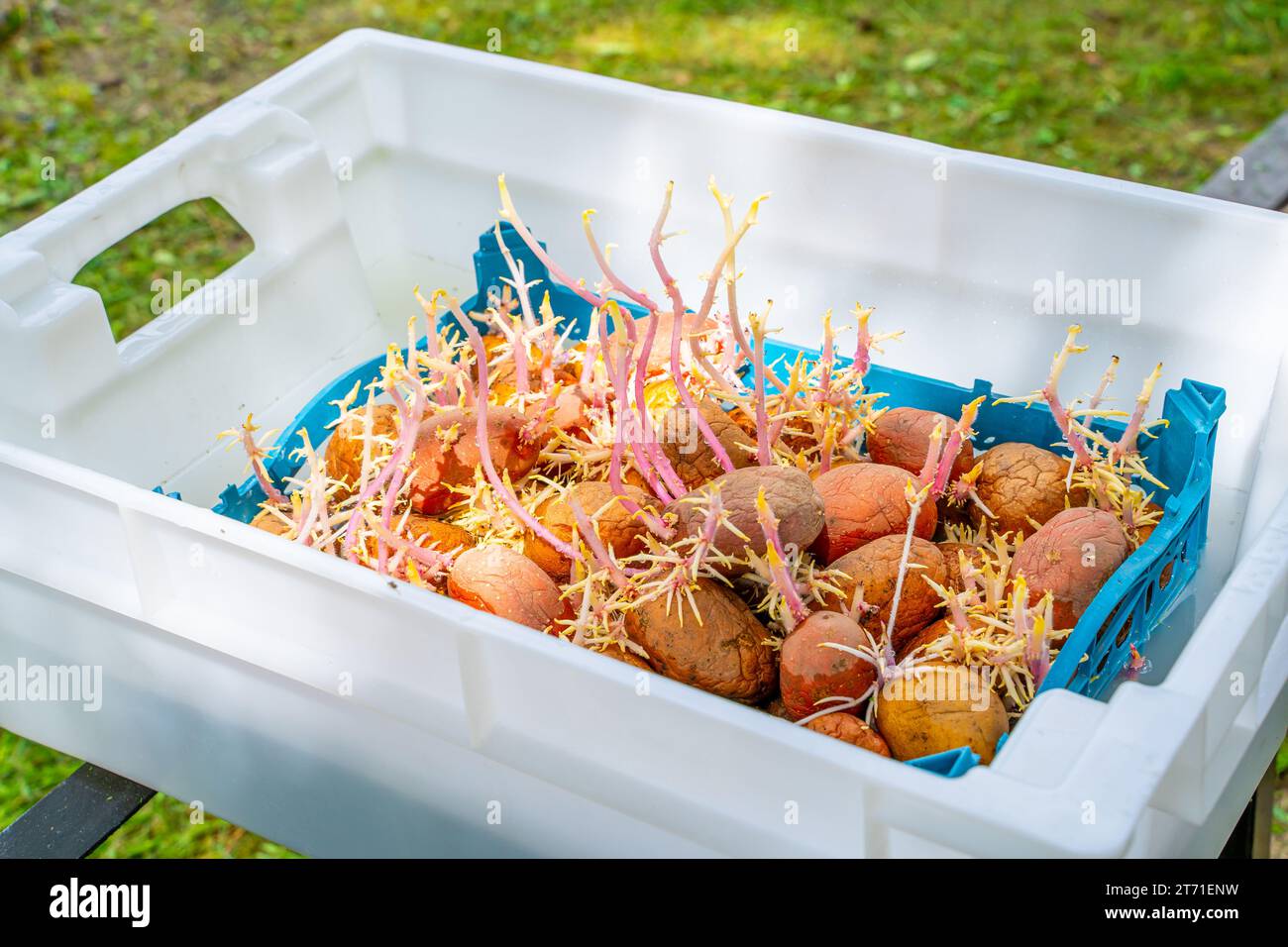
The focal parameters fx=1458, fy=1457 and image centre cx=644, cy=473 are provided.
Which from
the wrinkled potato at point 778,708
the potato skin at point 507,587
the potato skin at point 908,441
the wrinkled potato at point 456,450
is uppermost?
the potato skin at point 908,441

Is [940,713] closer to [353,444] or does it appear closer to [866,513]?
[866,513]

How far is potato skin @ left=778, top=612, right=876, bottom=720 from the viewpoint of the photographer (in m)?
0.92

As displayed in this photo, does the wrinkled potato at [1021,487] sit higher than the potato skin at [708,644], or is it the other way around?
the wrinkled potato at [1021,487]

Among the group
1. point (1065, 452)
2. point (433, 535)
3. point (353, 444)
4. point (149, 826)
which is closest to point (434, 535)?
point (433, 535)

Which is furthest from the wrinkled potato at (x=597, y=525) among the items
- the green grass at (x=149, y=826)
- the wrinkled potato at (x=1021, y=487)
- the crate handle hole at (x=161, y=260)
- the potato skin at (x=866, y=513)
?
the crate handle hole at (x=161, y=260)

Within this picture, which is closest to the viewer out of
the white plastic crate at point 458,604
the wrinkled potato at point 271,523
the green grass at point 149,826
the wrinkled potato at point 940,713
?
the white plastic crate at point 458,604

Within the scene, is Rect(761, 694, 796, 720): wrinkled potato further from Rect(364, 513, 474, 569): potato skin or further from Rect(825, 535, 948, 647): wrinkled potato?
Rect(364, 513, 474, 569): potato skin

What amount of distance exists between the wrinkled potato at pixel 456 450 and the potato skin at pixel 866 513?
24 centimetres

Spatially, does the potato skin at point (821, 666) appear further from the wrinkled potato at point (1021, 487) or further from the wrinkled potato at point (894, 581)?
the wrinkled potato at point (1021, 487)

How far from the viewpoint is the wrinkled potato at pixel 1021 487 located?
3.55ft

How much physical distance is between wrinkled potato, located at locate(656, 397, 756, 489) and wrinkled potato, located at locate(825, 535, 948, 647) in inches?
5.9
